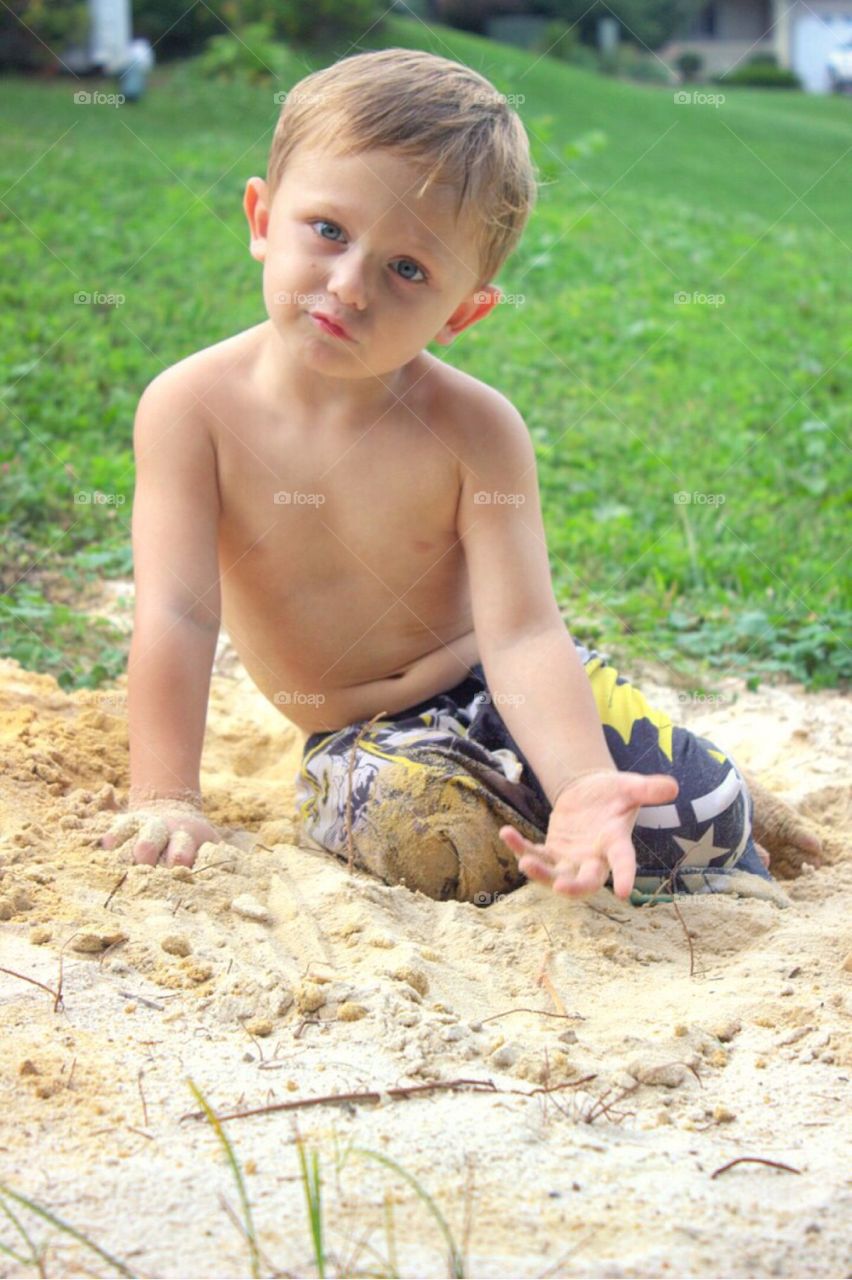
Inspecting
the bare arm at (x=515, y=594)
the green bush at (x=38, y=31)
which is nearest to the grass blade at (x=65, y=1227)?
the bare arm at (x=515, y=594)

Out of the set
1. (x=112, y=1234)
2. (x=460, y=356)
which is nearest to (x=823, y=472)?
(x=460, y=356)

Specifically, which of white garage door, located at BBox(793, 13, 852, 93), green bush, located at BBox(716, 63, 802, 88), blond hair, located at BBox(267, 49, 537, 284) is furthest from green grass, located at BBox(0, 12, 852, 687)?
white garage door, located at BBox(793, 13, 852, 93)

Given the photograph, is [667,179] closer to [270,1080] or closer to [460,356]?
[460,356]

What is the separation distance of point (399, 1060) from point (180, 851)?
69 centimetres

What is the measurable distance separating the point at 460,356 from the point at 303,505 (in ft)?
12.2

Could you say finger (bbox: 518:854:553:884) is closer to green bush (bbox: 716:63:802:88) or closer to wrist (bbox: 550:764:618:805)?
wrist (bbox: 550:764:618:805)

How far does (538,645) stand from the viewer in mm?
2686

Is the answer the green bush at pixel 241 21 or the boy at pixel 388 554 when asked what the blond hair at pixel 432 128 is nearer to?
the boy at pixel 388 554

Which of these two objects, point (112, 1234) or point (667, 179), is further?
point (667, 179)

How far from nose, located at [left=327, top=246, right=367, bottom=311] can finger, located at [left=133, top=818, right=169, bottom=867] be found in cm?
93

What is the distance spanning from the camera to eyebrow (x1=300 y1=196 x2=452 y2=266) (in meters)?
2.38

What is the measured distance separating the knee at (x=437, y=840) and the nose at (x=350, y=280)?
0.85 meters

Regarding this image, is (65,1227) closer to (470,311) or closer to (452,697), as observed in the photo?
(452,697)

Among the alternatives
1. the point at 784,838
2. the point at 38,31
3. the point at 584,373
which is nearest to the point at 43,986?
the point at 784,838
